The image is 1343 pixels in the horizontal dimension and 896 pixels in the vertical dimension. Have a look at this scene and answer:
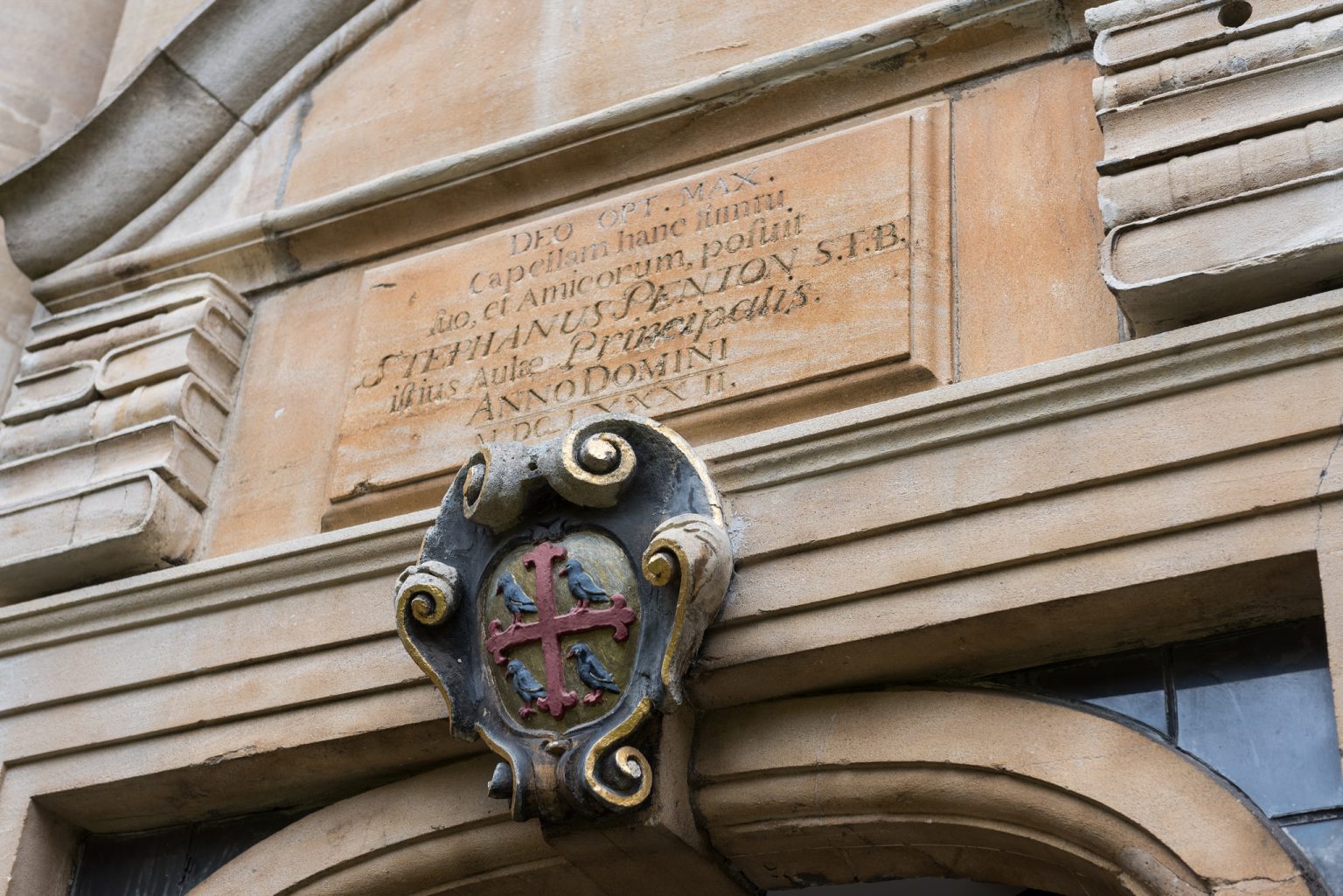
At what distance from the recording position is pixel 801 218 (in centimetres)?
458

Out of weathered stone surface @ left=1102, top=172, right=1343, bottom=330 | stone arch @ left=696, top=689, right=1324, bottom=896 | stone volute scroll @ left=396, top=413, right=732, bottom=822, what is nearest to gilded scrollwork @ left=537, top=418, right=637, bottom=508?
stone volute scroll @ left=396, top=413, right=732, bottom=822

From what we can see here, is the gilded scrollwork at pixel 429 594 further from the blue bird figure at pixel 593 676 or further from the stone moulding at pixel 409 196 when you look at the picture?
the stone moulding at pixel 409 196

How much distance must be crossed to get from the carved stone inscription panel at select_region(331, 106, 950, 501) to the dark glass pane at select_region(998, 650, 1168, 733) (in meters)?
0.71

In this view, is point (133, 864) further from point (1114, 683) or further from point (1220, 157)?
point (1220, 157)

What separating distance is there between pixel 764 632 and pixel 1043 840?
70cm

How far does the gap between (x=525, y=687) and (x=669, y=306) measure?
1.11 meters

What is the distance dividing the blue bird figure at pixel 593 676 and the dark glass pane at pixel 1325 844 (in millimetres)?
1334

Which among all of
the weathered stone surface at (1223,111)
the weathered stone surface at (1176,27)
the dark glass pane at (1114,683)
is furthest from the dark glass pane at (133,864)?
the weathered stone surface at (1176,27)

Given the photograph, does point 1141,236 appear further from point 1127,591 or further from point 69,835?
point 69,835

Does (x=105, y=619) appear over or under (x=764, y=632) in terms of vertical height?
over

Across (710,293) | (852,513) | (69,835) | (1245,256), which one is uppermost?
(710,293)

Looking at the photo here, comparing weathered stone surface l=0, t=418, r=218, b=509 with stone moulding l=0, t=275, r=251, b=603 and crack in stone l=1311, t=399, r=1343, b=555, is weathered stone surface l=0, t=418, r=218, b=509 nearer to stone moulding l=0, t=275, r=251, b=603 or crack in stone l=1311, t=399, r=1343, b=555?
stone moulding l=0, t=275, r=251, b=603

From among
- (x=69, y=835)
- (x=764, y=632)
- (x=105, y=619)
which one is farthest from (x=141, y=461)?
(x=764, y=632)

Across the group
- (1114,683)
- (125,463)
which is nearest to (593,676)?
(1114,683)
